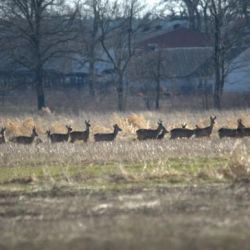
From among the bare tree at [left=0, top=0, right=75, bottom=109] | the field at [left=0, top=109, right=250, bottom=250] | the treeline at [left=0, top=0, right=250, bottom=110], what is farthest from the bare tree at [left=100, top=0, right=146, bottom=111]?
the field at [left=0, top=109, right=250, bottom=250]

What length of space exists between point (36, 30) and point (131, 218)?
41549mm

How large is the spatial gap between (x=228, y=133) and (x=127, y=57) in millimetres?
34772

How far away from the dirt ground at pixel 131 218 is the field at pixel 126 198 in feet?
0.05

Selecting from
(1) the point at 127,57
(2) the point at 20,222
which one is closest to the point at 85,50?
(1) the point at 127,57

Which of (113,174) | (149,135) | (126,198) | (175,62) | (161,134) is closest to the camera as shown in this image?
(126,198)

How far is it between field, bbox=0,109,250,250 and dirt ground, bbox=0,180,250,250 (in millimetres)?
14

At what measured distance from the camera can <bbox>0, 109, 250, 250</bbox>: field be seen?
419 inches

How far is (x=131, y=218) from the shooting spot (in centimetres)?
1191

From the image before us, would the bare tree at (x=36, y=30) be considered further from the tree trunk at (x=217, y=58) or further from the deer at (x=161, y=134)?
the deer at (x=161, y=134)

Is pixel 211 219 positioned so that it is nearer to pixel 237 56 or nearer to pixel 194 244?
pixel 194 244

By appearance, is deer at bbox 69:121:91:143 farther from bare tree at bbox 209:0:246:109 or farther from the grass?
bare tree at bbox 209:0:246:109

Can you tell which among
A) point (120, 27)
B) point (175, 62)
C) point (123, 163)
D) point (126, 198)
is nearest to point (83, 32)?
point (120, 27)

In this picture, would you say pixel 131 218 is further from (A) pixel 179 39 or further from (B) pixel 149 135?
(A) pixel 179 39

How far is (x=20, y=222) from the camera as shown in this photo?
12.1 metres
